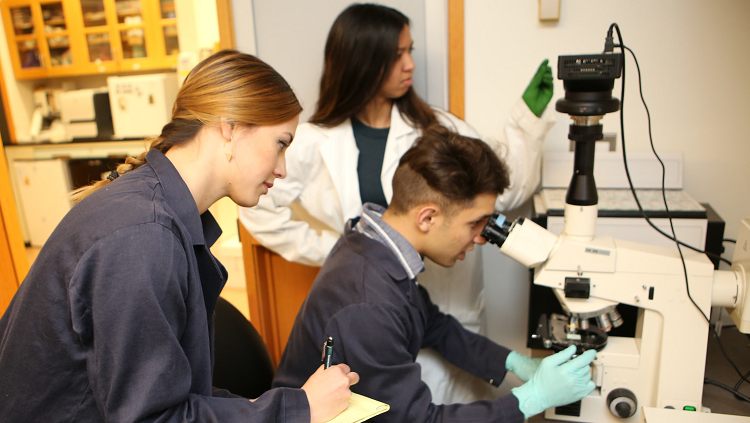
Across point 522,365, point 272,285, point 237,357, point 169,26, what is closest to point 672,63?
point 522,365

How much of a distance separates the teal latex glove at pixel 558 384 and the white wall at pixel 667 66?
0.85 metres

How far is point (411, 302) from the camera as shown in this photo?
1.09 metres

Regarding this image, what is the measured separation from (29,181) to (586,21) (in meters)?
4.55

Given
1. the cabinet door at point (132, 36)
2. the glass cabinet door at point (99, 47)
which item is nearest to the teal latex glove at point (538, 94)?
the cabinet door at point (132, 36)

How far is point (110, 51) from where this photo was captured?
4430mm

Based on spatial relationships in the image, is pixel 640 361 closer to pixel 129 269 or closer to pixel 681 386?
pixel 681 386

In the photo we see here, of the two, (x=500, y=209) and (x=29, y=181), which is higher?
(x=500, y=209)

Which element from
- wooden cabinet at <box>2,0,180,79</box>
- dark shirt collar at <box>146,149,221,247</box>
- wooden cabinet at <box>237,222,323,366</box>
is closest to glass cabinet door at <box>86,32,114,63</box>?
wooden cabinet at <box>2,0,180,79</box>

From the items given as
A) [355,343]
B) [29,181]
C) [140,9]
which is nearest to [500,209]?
[355,343]

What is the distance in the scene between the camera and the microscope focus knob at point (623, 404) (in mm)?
959

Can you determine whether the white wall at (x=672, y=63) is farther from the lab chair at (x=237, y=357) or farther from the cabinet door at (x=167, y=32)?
the cabinet door at (x=167, y=32)

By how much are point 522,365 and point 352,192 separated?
27.3 inches

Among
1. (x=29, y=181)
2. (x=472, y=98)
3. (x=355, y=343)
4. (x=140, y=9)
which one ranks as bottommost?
(x=29, y=181)

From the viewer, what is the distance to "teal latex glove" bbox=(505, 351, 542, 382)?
46.0 inches
